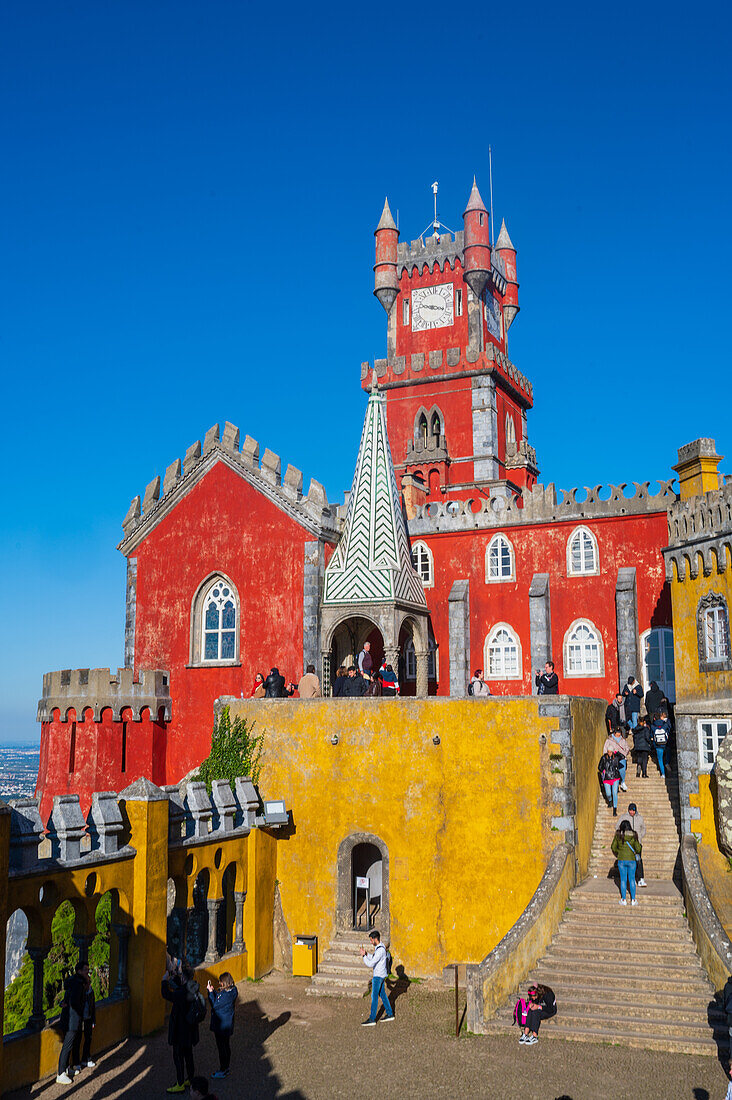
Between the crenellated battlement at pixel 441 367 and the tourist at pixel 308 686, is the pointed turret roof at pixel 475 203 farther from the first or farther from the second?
the tourist at pixel 308 686

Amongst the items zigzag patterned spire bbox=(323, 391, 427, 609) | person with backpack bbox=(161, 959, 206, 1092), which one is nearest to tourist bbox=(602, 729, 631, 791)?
zigzag patterned spire bbox=(323, 391, 427, 609)

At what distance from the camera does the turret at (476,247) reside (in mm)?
40938

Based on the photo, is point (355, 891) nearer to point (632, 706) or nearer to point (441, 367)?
point (632, 706)

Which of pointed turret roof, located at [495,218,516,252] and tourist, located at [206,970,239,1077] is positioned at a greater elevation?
pointed turret roof, located at [495,218,516,252]

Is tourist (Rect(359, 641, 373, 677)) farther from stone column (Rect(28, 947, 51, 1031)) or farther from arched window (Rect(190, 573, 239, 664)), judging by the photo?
stone column (Rect(28, 947, 51, 1031))

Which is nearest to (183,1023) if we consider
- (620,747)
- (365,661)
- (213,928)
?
(213,928)

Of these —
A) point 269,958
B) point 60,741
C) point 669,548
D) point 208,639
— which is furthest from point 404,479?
point 269,958

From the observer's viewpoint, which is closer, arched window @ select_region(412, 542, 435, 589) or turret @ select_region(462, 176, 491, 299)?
arched window @ select_region(412, 542, 435, 589)

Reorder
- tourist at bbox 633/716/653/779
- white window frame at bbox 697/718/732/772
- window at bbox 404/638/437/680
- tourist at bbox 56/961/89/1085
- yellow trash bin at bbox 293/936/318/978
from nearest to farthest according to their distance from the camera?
tourist at bbox 56/961/89/1085 → yellow trash bin at bbox 293/936/318/978 → white window frame at bbox 697/718/732/772 → tourist at bbox 633/716/653/779 → window at bbox 404/638/437/680

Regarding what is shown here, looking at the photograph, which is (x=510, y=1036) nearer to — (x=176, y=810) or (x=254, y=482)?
(x=176, y=810)

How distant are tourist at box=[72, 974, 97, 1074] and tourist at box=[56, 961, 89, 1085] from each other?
54 millimetres

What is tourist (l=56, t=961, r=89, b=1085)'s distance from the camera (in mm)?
12852

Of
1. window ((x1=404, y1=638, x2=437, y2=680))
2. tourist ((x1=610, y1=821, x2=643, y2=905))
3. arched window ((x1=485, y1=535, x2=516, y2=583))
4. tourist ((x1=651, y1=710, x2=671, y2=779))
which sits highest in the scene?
arched window ((x1=485, y1=535, x2=516, y2=583))

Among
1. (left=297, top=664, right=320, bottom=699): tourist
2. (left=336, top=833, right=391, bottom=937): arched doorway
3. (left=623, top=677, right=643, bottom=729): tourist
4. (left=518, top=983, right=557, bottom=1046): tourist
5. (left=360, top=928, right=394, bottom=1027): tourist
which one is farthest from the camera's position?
(left=297, top=664, right=320, bottom=699): tourist
